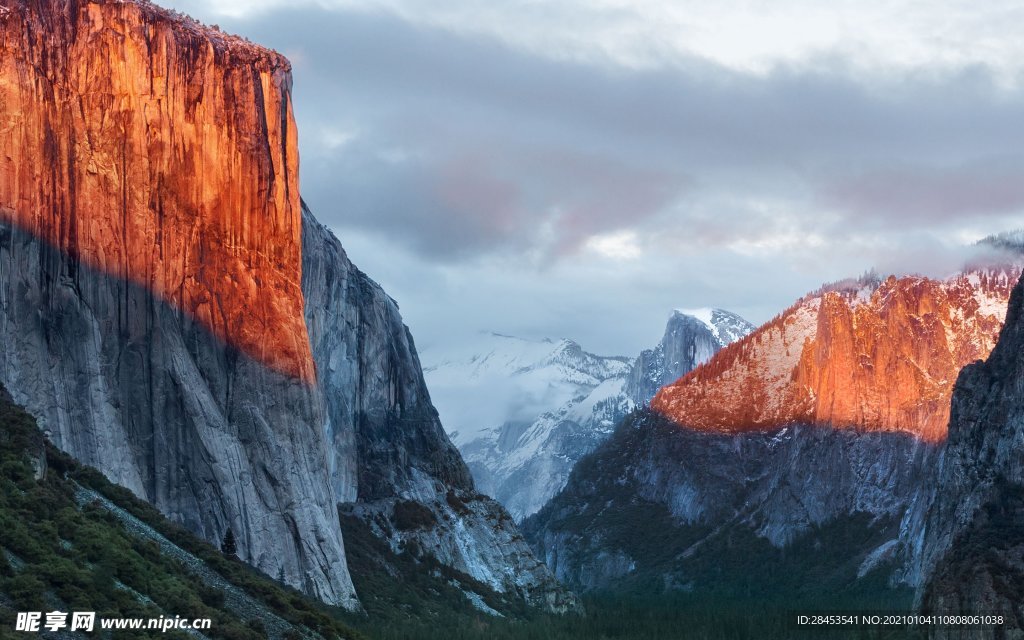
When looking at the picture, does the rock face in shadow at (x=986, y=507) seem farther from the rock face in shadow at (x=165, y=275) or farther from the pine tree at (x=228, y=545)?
the pine tree at (x=228, y=545)

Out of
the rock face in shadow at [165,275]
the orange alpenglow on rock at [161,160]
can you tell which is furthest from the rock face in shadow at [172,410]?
the orange alpenglow on rock at [161,160]

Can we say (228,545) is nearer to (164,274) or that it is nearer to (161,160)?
(164,274)

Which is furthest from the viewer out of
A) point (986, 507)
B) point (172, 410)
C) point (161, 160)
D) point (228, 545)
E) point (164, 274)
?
point (986, 507)

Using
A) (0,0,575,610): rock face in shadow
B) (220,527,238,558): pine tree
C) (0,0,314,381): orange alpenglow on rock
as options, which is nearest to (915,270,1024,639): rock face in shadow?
(0,0,575,610): rock face in shadow

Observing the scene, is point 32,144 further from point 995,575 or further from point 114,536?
point 995,575

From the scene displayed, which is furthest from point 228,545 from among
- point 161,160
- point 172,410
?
point 161,160

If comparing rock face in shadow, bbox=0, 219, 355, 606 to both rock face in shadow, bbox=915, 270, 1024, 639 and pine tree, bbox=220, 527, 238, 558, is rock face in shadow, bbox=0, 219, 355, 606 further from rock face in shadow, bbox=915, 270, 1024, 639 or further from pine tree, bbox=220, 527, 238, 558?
rock face in shadow, bbox=915, 270, 1024, 639
